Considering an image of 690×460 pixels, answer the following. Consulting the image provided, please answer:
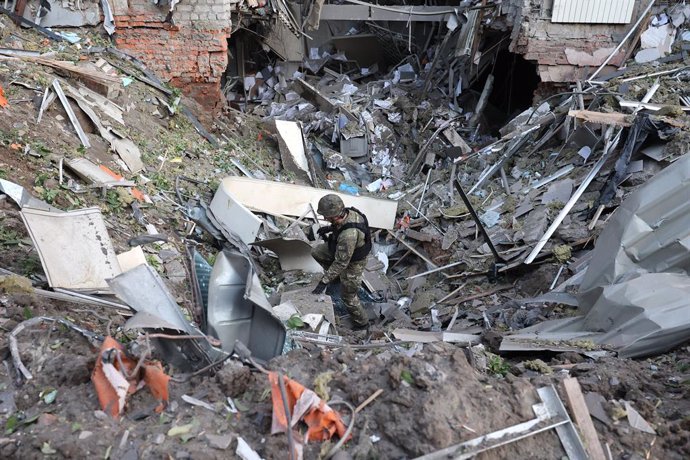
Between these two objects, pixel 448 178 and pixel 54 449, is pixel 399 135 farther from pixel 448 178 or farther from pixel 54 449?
pixel 54 449

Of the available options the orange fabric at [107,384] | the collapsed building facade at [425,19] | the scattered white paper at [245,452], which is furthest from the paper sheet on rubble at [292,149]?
the scattered white paper at [245,452]

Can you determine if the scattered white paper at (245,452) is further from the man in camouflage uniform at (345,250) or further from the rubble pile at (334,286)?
the man in camouflage uniform at (345,250)

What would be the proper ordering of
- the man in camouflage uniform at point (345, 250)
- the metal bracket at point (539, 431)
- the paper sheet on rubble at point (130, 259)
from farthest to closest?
1. the man in camouflage uniform at point (345, 250)
2. the paper sheet on rubble at point (130, 259)
3. the metal bracket at point (539, 431)

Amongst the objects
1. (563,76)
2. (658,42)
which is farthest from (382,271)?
(658,42)

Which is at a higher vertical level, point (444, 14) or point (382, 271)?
point (444, 14)

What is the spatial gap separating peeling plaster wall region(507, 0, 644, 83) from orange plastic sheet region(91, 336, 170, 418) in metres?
8.27

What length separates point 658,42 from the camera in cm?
889

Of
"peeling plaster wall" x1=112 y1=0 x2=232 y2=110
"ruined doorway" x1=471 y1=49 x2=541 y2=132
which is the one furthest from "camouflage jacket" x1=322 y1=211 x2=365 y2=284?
"ruined doorway" x1=471 y1=49 x2=541 y2=132

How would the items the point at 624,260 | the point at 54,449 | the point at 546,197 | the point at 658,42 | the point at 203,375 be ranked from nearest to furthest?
the point at 54,449
the point at 203,375
the point at 624,260
the point at 546,197
the point at 658,42

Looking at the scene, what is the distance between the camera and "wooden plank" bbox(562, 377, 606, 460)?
9.36 ft

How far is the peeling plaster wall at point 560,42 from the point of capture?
911cm

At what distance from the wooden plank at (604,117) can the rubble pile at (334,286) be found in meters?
0.05

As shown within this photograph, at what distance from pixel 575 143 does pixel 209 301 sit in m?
6.06

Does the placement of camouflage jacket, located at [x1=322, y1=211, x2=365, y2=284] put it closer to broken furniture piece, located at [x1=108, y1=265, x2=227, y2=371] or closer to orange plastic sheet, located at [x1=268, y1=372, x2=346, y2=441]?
broken furniture piece, located at [x1=108, y1=265, x2=227, y2=371]
